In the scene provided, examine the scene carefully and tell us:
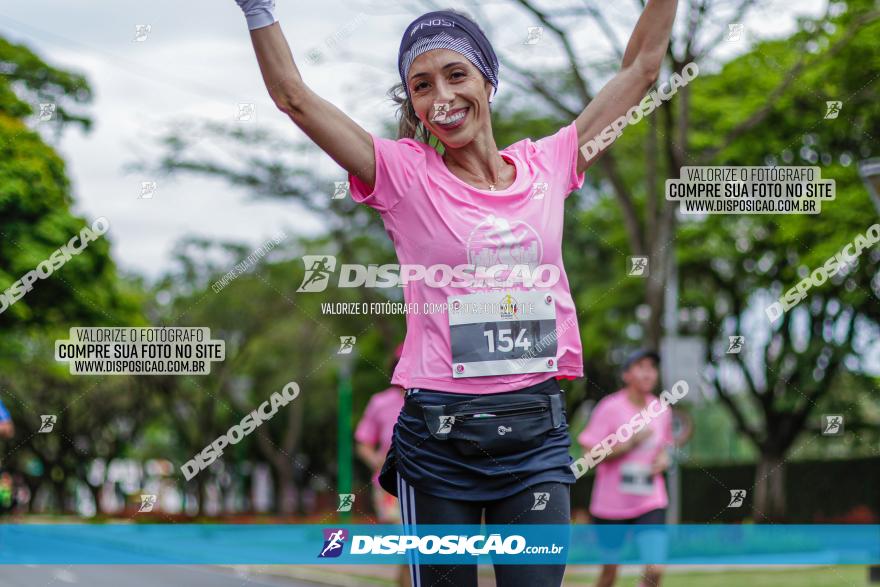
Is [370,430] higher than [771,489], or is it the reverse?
[370,430]

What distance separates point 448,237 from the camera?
2625 mm

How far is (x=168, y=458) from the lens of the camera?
174 ft

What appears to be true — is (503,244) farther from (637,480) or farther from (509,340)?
(637,480)

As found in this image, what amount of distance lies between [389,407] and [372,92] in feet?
21.5

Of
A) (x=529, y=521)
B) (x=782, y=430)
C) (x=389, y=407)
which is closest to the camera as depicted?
(x=529, y=521)

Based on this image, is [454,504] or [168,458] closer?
[454,504]

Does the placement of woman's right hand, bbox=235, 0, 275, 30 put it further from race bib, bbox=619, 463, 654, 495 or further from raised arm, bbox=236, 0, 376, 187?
race bib, bbox=619, 463, 654, 495

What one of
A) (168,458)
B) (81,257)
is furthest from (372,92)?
(168,458)

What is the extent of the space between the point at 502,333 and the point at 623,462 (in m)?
4.96

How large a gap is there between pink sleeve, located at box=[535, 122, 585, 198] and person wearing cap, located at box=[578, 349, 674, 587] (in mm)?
4684

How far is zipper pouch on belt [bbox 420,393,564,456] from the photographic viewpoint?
101 inches

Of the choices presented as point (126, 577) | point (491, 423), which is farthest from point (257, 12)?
point (126, 577)

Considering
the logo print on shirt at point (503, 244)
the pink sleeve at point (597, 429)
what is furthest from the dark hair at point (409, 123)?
the pink sleeve at point (597, 429)

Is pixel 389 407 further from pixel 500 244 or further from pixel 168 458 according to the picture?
pixel 168 458
